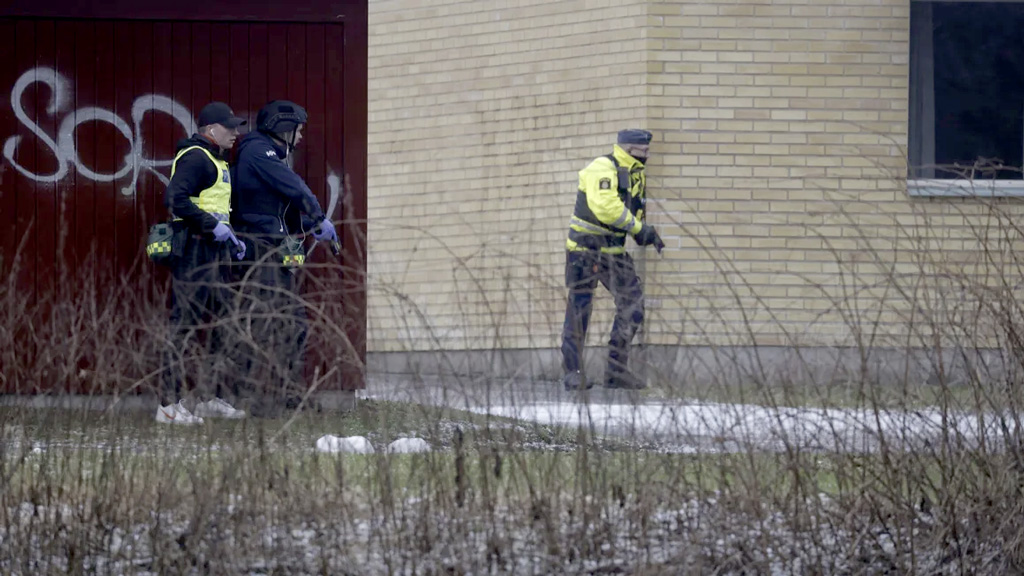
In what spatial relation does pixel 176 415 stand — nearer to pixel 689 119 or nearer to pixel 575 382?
pixel 575 382

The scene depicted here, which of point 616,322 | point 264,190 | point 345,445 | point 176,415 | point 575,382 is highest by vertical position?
point 264,190

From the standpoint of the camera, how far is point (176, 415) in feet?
19.4

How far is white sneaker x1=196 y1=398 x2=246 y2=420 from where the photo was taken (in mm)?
5629

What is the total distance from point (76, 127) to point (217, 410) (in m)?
4.26

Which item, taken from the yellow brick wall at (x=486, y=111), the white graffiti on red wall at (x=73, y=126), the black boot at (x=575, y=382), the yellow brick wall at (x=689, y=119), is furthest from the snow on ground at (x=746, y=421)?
the yellow brick wall at (x=486, y=111)

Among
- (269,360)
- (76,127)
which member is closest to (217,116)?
(76,127)

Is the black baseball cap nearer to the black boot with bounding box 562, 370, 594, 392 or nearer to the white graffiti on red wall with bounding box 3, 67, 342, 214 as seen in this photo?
the white graffiti on red wall with bounding box 3, 67, 342, 214

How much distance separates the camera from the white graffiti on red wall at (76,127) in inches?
371

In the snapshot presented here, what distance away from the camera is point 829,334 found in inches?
222

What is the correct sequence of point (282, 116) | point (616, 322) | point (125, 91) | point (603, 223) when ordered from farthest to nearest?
point (603, 223), point (125, 91), point (282, 116), point (616, 322)

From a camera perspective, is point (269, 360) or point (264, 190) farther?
point (264, 190)

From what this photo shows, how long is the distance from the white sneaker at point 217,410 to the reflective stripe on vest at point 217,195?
324 cm

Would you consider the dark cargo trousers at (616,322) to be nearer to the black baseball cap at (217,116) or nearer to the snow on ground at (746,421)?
the snow on ground at (746,421)

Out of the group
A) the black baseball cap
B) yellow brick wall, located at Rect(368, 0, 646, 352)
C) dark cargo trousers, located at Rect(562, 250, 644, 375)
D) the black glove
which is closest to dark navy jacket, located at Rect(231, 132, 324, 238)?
the black baseball cap
